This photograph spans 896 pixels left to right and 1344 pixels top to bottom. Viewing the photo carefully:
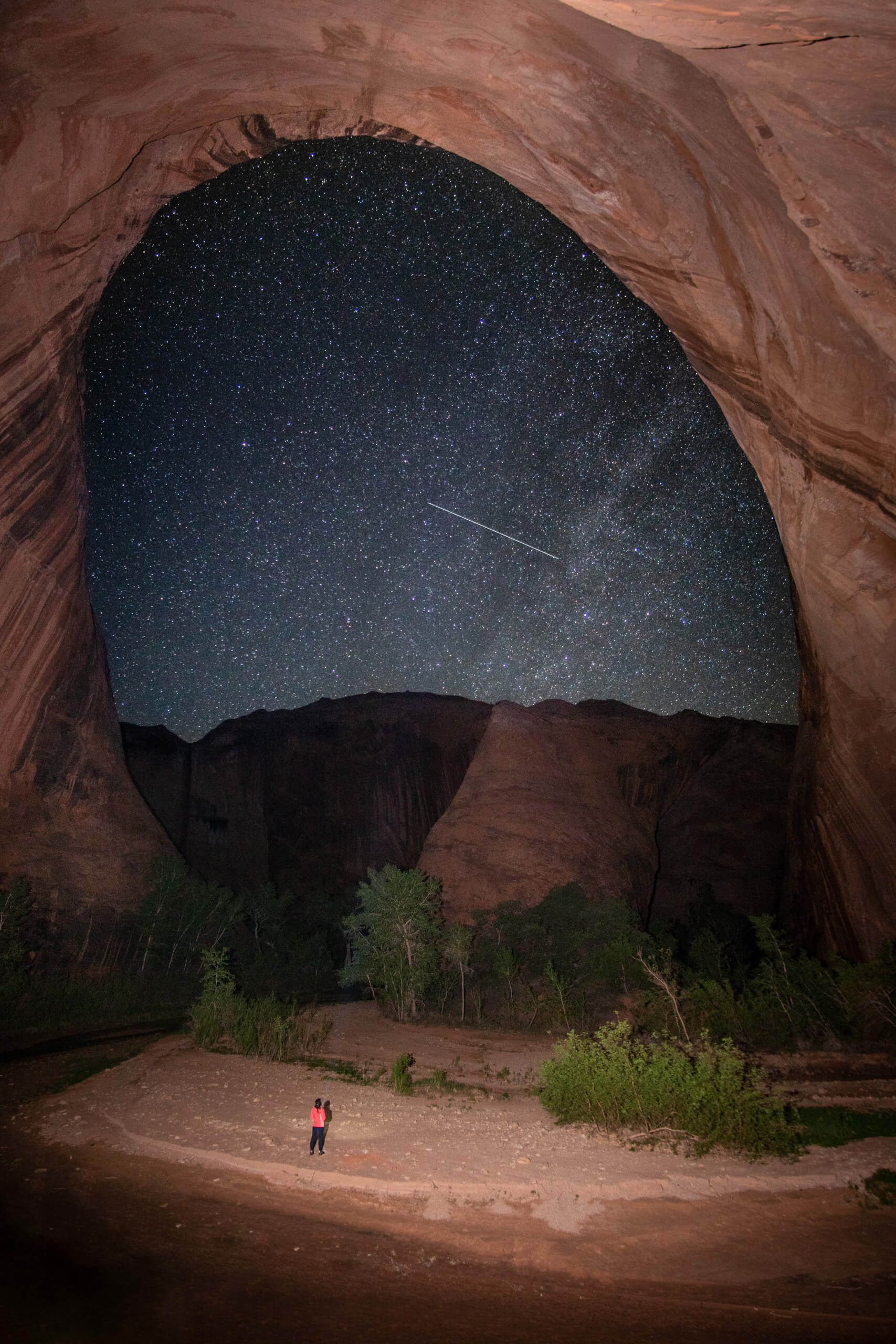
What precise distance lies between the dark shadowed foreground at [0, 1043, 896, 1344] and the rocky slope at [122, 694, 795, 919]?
32.6 m

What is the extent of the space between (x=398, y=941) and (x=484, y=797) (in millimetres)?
17242

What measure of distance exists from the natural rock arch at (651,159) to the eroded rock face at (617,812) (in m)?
23.0

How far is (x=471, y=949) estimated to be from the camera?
111 ft

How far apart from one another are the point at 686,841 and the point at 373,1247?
56780mm

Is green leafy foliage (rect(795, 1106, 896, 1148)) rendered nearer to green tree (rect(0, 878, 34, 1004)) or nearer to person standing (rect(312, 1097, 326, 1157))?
person standing (rect(312, 1097, 326, 1157))

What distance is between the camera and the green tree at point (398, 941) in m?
27.6

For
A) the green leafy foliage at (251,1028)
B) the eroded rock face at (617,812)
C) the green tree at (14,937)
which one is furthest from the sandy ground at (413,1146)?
the eroded rock face at (617,812)

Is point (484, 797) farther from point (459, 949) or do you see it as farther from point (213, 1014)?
point (213, 1014)

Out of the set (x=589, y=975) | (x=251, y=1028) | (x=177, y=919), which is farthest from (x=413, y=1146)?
(x=177, y=919)

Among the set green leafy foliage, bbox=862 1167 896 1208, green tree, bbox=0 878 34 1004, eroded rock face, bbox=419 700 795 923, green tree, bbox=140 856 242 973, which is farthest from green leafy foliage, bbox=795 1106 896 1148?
green tree, bbox=140 856 242 973

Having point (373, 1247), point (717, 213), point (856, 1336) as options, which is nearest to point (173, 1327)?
point (373, 1247)

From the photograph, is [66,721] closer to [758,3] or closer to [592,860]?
[592,860]

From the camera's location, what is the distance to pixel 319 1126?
8617 millimetres

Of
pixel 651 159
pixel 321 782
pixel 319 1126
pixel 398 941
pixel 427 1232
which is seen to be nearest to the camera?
pixel 427 1232
